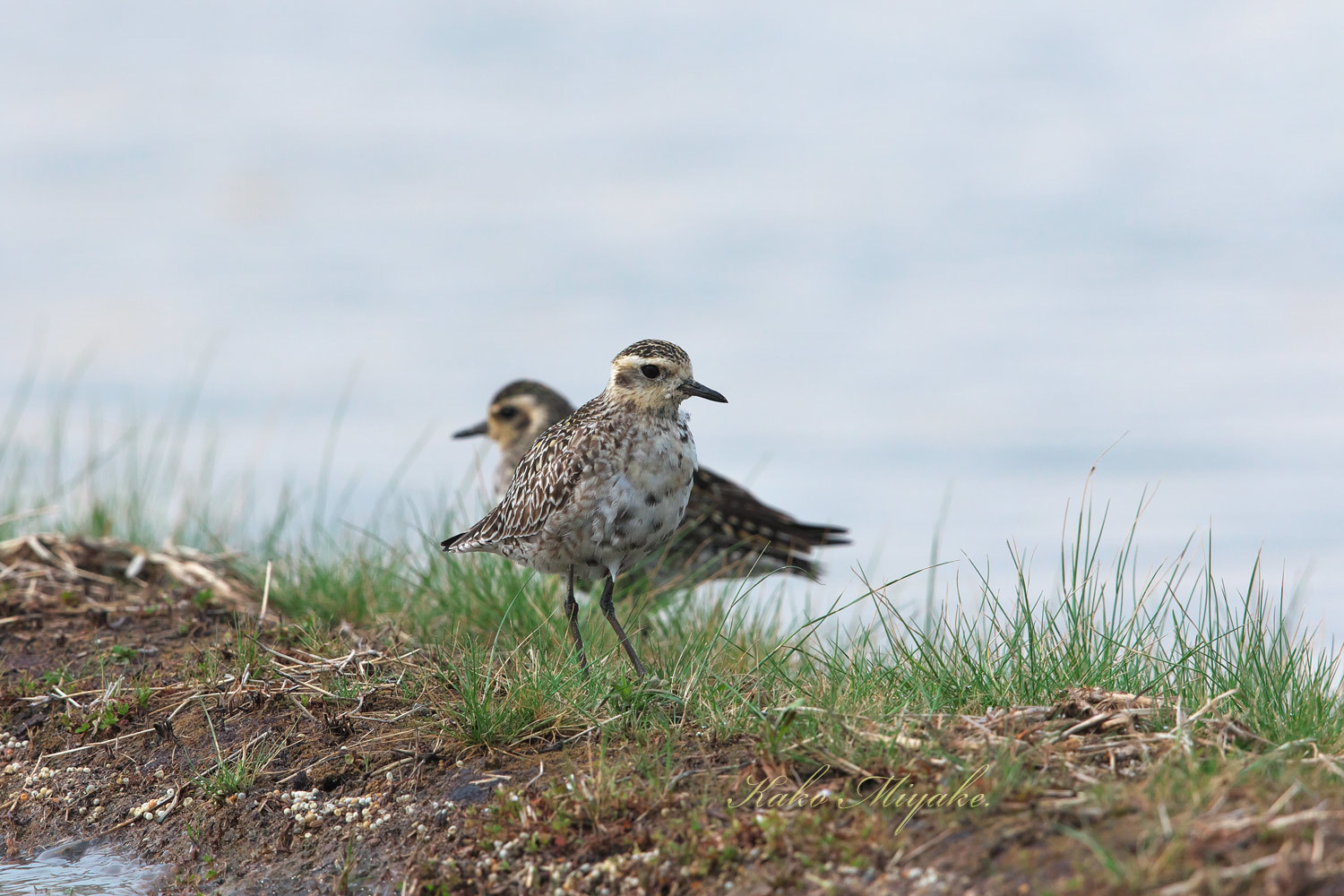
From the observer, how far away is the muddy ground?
12.9ft

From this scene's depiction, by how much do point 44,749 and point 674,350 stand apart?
381 centimetres

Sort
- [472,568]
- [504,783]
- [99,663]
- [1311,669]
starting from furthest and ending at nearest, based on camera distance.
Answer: [472,568]
[99,663]
[1311,669]
[504,783]

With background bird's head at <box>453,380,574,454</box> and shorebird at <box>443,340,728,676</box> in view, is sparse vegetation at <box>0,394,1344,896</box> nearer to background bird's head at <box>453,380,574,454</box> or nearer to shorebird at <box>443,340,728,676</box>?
shorebird at <box>443,340,728,676</box>

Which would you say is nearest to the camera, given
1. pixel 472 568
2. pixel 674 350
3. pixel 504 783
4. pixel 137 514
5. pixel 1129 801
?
pixel 1129 801

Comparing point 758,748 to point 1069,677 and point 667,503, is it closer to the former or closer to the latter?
point 1069,677

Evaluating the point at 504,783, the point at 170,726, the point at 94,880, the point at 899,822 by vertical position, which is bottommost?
the point at 94,880

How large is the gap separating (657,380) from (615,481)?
2.02ft

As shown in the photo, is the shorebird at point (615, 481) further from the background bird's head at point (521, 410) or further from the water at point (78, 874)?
the background bird's head at point (521, 410)

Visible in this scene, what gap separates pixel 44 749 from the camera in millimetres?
6566

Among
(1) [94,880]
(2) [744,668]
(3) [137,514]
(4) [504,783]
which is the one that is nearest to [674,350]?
(2) [744,668]

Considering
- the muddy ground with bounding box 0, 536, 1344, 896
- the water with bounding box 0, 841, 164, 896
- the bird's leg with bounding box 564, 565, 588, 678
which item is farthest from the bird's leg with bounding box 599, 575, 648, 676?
the water with bounding box 0, 841, 164, 896

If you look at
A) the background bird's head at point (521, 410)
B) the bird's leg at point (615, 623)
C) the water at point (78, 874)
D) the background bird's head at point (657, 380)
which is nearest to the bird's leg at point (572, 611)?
the bird's leg at point (615, 623)

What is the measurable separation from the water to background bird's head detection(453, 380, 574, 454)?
621 centimetres

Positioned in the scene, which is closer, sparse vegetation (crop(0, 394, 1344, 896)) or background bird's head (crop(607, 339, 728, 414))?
sparse vegetation (crop(0, 394, 1344, 896))
